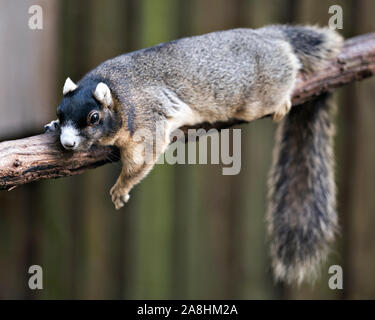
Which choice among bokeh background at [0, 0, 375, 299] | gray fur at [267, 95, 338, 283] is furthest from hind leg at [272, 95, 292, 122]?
bokeh background at [0, 0, 375, 299]

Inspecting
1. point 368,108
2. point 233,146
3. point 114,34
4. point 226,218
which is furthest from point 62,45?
point 368,108

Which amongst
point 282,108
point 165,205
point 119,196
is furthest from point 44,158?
point 165,205

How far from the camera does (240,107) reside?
9.73 ft

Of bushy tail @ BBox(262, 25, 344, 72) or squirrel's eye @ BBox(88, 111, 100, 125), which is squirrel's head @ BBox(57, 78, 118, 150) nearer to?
squirrel's eye @ BBox(88, 111, 100, 125)

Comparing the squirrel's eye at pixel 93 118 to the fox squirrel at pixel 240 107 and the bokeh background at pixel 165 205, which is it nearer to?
the fox squirrel at pixel 240 107

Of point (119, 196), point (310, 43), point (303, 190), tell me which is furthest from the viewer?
A: point (303, 190)

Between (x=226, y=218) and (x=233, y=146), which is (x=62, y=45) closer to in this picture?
(x=233, y=146)

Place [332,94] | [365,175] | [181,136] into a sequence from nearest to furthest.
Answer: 1. [181,136]
2. [332,94]
3. [365,175]

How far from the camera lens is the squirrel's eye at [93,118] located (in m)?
2.35

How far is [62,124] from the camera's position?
2.30m

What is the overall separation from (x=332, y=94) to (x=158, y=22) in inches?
46.3

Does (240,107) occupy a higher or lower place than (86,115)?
higher

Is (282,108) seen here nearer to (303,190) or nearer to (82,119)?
(303,190)

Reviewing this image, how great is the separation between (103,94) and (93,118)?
0.38 ft
